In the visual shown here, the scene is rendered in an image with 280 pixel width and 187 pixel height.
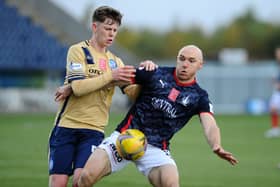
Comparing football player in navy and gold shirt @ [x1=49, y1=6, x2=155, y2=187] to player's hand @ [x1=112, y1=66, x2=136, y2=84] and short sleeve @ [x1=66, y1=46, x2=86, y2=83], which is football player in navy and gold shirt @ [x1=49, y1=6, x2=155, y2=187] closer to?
short sleeve @ [x1=66, y1=46, x2=86, y2=83]

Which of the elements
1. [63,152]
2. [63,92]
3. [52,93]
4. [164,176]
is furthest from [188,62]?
[52,93]

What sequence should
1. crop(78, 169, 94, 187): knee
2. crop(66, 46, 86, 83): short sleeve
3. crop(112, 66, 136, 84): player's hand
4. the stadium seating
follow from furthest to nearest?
1. the stadium seating
2. crop(66, 46, 86, 83): short sleeve
3. crop(112, 66, 136, 84): player's hand
4. crop(78, 169, 94, 187): knee

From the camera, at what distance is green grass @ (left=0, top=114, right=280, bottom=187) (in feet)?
41.1

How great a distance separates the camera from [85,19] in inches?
2202

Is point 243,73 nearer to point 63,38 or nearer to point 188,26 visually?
point 63,38

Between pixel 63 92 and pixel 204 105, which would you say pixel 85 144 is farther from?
pixel 204 105

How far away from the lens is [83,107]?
8477 mm

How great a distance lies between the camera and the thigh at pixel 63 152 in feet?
27.9

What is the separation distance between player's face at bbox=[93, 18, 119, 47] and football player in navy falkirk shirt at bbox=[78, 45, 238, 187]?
599 millimetres

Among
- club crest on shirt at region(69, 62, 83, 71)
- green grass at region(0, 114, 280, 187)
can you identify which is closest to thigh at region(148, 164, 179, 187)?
club crest on shirt at region(69, 62, 83, 71)

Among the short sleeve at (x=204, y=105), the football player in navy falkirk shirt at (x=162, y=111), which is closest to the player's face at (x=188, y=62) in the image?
the football player in navy falkirk shirt at (x=162, y=111)

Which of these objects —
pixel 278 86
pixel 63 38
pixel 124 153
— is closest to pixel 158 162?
pixel 124 153

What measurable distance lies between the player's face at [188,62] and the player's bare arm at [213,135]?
19.4 inches

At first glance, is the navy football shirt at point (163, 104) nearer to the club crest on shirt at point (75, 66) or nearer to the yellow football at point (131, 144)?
the yellow football at point (131, 144)
